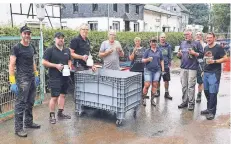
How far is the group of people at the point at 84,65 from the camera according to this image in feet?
16.5

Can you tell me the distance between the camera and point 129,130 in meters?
5.42

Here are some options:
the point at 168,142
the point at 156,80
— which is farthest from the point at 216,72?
the point at 168,142

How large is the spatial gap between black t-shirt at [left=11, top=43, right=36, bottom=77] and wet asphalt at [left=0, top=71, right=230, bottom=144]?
1.13 meters

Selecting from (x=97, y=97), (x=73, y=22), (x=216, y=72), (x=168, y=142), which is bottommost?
(x=168, y=142)

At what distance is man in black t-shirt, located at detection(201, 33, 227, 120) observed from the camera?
5.85m

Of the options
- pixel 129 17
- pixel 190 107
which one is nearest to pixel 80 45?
pixel 190 107

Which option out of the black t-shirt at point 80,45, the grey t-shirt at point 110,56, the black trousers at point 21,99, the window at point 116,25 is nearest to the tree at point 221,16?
the window at point 116,25

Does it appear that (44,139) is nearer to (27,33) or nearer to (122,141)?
(122,141)

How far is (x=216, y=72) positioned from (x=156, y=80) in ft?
5.01

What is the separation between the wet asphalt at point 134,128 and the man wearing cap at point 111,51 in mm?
1140

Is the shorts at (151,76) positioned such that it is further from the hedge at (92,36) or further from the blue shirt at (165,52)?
the hedge at (92,36)

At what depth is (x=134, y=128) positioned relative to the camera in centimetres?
554

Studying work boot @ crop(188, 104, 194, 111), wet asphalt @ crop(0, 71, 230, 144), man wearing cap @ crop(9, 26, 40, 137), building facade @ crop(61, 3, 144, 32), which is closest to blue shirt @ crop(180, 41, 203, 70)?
work boot @ crop(188, 104, 194, 111)

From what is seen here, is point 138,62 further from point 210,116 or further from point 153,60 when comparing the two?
point 210,116
